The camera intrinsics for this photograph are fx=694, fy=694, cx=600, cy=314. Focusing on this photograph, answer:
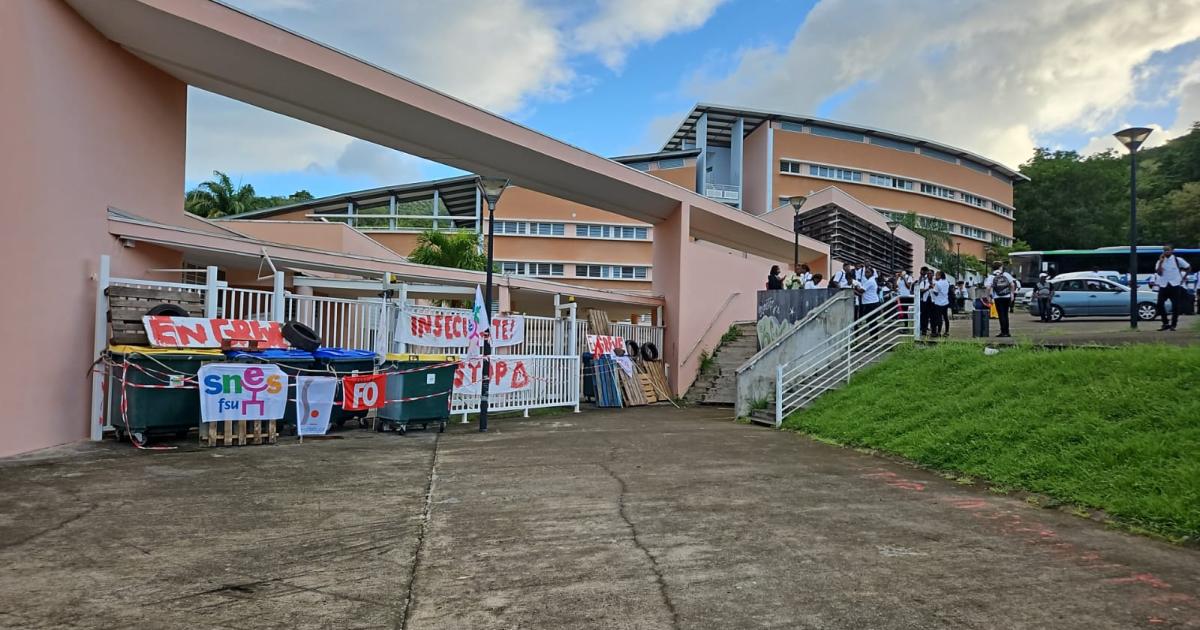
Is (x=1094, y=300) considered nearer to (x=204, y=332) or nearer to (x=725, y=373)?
(x=725, y=373)

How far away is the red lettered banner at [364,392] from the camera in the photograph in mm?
10594

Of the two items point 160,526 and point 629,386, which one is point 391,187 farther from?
point 160,526

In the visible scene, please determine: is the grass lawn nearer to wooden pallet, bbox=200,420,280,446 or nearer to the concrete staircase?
the concrete staircase

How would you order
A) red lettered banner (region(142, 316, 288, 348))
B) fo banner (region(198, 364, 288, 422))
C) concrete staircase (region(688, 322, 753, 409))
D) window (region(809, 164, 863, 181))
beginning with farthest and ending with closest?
window (region(809, 164, 863, 181)) < concrete staircase (region(688, 322, 753, 409)) < red lettered banner (region(142, 316, 288, 348)) < fo banner (region(198, 364, 288, 422))

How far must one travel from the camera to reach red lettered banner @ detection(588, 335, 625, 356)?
15.9m

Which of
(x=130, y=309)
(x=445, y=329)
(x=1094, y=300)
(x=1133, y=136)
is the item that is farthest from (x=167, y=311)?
(x=1094, y=300)

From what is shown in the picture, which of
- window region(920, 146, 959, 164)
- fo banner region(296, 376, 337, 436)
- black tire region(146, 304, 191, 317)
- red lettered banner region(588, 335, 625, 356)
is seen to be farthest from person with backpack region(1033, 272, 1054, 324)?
window region(920, 146, 959, 164)

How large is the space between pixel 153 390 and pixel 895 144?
54403 millimetres

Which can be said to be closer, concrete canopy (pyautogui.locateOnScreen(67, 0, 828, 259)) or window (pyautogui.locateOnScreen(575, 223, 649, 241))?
concrete canopy (pyautogui.locateOnScreen(67, 0, 828, 259))

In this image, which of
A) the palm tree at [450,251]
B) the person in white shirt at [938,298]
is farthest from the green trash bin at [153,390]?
the palm tree at [450,251]

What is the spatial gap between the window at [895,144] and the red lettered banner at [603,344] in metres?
43.2

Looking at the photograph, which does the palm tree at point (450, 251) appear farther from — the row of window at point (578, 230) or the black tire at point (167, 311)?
the row of window at point (578, 230)

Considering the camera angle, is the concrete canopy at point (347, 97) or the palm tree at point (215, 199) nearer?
the concrete canopy at point (347, 97)

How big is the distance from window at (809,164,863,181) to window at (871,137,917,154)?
3.41m
